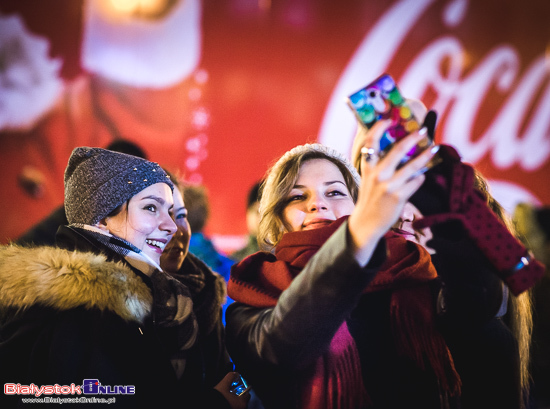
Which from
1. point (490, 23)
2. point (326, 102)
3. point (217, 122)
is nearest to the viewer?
point (217, 122)

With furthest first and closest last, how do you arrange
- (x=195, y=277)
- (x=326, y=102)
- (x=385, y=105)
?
(x=326, y=102) < (x=195, y=277) < (x=385, y=105)

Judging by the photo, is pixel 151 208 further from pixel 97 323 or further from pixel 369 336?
pixel 369 336

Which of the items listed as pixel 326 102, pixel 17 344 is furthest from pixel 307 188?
pixel 326 102

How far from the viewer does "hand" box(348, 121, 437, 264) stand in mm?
969

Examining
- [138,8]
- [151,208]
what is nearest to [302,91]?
[138,8]

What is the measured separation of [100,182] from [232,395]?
979 millimetres

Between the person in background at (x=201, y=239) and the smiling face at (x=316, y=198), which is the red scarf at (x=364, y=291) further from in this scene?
the person in background at (x=201, y=239)

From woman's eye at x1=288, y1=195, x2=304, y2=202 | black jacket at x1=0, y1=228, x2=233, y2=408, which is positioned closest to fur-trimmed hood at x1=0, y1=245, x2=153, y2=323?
black jacket at x1=0, y1=228, x2=233, y2=408

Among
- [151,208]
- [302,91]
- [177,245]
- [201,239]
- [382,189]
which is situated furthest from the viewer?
[302,91]

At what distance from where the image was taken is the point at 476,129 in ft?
17.4

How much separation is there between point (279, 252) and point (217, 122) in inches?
121

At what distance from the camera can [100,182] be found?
1.76m

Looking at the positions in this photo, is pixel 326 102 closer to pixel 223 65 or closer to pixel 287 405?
pixel 223 65

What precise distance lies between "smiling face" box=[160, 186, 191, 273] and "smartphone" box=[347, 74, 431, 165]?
126 cm
